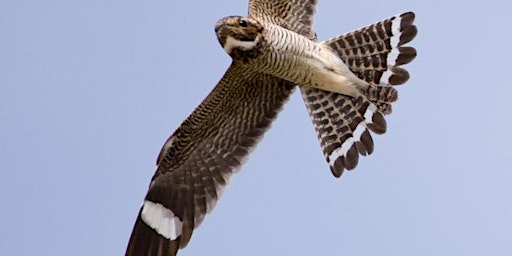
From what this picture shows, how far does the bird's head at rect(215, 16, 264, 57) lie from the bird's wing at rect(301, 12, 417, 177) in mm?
906

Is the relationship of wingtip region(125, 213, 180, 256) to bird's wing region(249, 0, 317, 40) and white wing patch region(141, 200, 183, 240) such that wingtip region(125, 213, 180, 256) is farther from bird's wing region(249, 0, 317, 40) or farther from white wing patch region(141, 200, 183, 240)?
bird's wing region(249, 0, 317, 40)

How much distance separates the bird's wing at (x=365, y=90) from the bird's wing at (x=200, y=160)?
514mm

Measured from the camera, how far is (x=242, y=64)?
8.28m

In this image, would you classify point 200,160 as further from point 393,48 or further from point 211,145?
point 393,48

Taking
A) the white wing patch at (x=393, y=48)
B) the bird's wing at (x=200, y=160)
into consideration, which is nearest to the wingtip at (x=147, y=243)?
the bird's wing at (x=200, y=160)

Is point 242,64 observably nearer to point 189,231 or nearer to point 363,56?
point 363,56

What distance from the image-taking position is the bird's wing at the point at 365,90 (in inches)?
338

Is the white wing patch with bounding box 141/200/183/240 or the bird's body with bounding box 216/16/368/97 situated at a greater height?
the bird's body with bounding box 216/16/368/97

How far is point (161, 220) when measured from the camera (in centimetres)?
914

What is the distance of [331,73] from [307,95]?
0.47 meters

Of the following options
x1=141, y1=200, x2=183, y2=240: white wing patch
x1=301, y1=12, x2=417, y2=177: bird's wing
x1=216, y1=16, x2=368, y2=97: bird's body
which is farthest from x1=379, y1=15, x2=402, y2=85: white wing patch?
x1=141, y1=200, x2=183, y2=240: white wing patch

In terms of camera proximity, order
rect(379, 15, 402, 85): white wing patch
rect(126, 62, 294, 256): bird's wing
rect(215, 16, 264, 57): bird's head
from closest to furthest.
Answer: rect(215, 16, 264, 57): bird's head < rect(379, 15, 402, 85): white wing patch < rect(126, 62, 294, 256): bird's wing

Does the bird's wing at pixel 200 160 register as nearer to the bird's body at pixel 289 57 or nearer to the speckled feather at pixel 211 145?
the speckled feather at pixel 211 145

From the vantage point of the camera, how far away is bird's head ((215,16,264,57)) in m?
7.97
